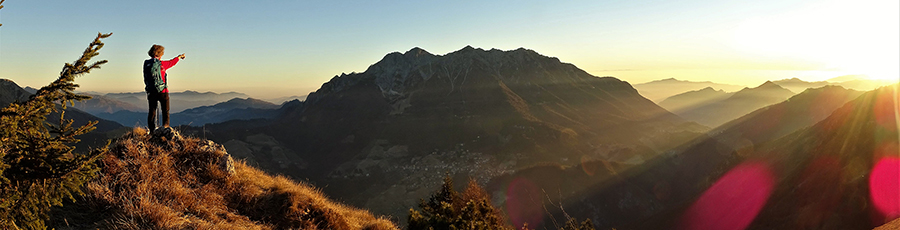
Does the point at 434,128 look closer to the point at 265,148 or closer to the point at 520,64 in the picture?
the point at 265,148

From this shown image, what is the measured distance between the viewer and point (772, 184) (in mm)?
28016

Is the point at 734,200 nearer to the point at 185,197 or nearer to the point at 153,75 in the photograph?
the point at 185,197

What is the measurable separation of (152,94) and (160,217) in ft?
13.2

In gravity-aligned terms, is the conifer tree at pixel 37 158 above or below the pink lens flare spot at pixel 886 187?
above

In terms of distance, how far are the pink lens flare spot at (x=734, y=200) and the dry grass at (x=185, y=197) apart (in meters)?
31.1

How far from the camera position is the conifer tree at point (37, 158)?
371 cm

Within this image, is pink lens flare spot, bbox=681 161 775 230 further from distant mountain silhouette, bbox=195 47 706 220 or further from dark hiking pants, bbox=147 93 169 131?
dark hiking pants, bbox=147 93 169 131

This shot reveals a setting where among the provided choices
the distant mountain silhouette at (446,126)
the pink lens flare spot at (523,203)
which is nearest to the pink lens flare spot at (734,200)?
the pink lens flare spot at (523,203)

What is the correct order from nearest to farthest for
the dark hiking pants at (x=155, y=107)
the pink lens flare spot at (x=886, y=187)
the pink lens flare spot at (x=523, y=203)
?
the dark hiking pants at (x=155, y=107) → the pink lens flare spot at (x=886, y=187) → the pink lens flare spot at (x=523, y=203)

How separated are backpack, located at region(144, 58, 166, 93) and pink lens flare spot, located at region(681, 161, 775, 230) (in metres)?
34.3

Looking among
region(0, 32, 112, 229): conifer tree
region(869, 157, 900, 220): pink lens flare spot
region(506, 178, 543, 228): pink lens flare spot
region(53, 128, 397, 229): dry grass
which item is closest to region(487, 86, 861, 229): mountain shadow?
region(506, 178, 543, 228): pink lens flare spot

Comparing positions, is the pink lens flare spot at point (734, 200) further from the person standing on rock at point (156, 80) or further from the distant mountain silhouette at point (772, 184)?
the person standing on rock at point (156, 80)

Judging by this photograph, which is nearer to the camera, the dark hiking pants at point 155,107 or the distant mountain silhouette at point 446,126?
the dark hiking pants at point 155,107

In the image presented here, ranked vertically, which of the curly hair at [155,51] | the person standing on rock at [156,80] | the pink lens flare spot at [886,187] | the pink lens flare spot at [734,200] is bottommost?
the pink lens flare spot at [734,200]
